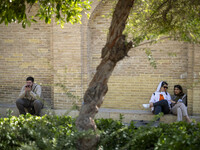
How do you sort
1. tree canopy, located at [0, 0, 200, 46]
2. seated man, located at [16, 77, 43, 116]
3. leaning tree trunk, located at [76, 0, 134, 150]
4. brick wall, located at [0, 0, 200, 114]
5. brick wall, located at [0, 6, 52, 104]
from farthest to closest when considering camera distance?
1. brick wall, located at [0, 6, 52, 104]
2. brick wall, located at [0, 0, 200, 114]
3. seated man, located at [16, 77, 43, 116]
4. tree canopy, located at [0, 0, 200, 46]
5. leaning tree trunk, located at [76, 0, 134, 150]

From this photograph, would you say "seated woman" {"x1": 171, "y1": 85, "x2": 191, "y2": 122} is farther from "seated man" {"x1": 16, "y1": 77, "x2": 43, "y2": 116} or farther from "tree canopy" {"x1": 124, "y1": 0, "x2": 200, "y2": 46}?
"seated man" {"x1": 16, "y1": 77, "x2": 43, "y2": 116}

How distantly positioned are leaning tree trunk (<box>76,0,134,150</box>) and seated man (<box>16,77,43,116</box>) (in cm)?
440

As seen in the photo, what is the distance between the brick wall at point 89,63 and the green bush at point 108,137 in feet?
13.4

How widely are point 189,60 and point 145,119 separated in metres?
2.06

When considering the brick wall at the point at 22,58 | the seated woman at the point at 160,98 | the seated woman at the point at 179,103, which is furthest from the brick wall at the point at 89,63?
the seated woman at the point at 160,98

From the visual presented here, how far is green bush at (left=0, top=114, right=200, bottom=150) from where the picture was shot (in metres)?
3.32

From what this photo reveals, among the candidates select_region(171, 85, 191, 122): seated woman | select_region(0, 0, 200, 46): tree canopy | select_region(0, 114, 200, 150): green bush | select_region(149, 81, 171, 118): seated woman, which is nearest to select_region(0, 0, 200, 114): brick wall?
select_region(171, 85, 191, 122): seated woman

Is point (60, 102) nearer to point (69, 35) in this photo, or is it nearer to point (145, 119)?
point (69, 35)

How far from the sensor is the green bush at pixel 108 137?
3318mm

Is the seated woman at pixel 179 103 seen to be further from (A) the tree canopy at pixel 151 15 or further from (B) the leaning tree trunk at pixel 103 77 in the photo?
(B) the leaning tree trunk at pixel 103 77

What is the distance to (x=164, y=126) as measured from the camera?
14.5 ft

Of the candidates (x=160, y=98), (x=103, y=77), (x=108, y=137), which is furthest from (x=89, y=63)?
(x=108, y=137)

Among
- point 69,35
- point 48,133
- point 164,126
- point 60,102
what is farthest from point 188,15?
point 60,102

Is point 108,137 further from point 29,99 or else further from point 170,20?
point 29,99
